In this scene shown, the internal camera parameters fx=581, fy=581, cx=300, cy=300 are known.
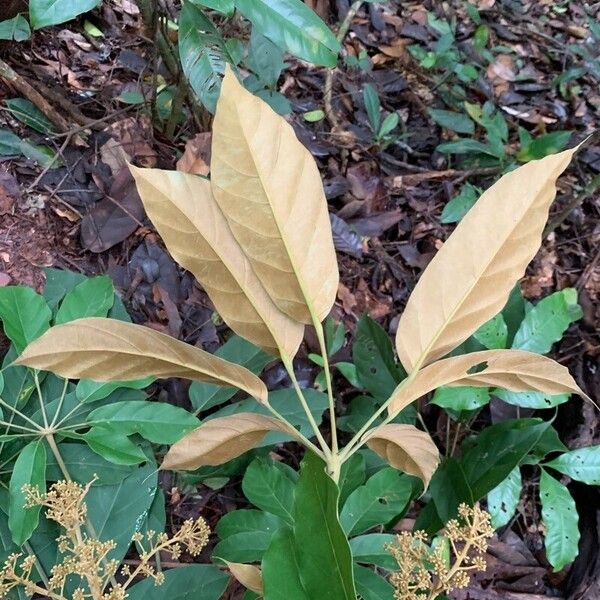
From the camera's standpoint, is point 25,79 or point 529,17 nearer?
point 25,79

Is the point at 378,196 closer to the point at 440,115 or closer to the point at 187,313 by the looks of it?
the point at 440,115

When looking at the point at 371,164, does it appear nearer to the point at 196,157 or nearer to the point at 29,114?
the point at 196,157

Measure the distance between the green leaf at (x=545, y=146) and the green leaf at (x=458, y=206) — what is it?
0.20m

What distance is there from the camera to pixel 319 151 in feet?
5.53

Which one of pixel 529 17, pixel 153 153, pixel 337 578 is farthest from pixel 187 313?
pixel 529 17

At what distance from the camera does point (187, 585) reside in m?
0.86

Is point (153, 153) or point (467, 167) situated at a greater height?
point (153, 153)

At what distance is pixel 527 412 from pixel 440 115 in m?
1.00

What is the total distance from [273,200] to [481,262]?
0.22m

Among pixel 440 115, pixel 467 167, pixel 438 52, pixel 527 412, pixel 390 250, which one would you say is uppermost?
pixel 438 52

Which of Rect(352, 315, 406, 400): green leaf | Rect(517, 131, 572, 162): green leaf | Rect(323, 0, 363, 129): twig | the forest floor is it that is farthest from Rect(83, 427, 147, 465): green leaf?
Rect(517, 131, 572, 162): green leaf

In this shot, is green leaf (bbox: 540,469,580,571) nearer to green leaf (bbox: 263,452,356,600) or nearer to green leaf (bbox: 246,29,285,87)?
green leaf (bbox: 263,452,356,600)

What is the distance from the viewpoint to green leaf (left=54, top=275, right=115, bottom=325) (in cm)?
101

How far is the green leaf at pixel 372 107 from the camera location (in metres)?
1.78
